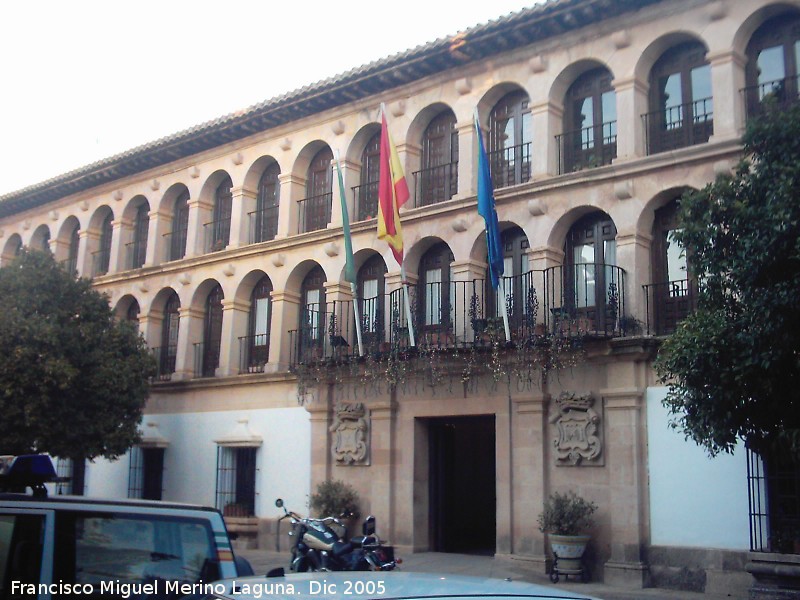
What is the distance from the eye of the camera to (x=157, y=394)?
25641mm

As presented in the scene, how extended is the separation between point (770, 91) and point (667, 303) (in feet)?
13.3

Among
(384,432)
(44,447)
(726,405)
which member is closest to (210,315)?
(44,447)

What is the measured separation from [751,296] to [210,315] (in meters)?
17.1

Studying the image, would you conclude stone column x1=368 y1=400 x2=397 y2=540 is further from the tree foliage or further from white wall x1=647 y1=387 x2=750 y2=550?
the tree foliage

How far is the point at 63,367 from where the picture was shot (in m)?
20.3

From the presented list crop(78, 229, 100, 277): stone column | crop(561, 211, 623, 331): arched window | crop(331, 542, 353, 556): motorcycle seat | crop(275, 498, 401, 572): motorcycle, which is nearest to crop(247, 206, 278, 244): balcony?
crop(78, 229, 100, 277): stone column

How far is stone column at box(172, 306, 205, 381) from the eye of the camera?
25.2 m

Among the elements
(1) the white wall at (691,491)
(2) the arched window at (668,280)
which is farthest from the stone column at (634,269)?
(1) the white wall at (691,491)

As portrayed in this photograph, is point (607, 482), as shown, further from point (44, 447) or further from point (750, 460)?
point (44, 447)

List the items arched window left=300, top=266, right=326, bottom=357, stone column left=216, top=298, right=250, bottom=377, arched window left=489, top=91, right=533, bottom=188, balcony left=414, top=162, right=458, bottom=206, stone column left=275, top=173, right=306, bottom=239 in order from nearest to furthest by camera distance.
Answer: arched window left=489, top=91, right=533, bottom=188
balcony left=414, top=162, right=458, bottom=206
arched window left=300, top=266, right=326, bottom=357
stone column left=275, top=173, right=306, bottom=239
stone column left=216, top=298, right=250, bottom=377

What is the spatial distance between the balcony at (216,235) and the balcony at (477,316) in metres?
4.68

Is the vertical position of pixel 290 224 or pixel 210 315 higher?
pixel 290 224

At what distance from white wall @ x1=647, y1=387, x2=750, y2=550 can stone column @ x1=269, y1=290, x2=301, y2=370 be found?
975cm

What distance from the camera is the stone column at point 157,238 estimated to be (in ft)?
88.4
